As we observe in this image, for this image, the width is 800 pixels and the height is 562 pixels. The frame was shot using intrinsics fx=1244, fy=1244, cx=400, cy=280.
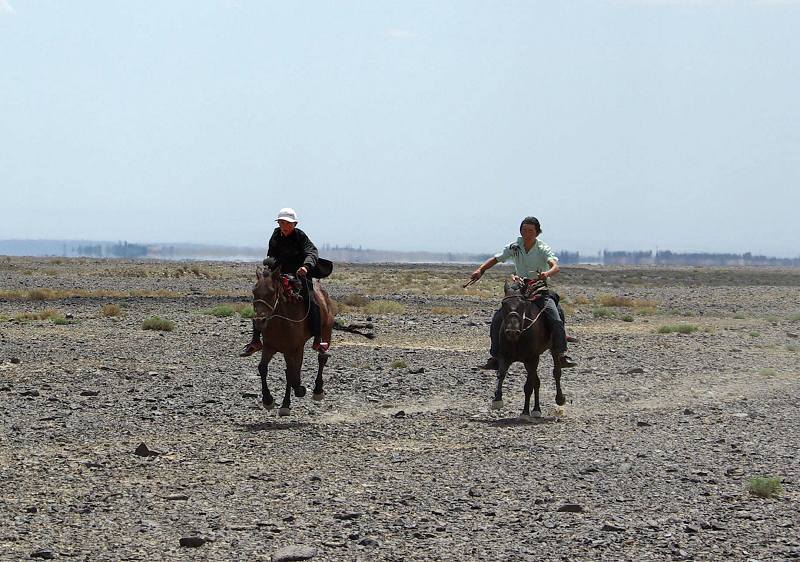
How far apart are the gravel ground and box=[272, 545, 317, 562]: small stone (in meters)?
0.02

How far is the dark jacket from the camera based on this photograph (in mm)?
16031

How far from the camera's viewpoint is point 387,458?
12.9m

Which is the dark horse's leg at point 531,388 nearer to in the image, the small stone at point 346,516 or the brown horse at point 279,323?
the brown horse at point 279,323

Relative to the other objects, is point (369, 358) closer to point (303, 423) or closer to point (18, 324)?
point (303, 423)

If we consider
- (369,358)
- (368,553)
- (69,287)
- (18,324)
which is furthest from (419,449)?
(69,287)

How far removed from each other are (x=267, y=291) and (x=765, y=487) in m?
6.61

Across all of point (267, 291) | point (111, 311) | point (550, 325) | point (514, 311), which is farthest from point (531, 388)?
point (111, 311)

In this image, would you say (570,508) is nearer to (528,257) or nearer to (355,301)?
(528,257)

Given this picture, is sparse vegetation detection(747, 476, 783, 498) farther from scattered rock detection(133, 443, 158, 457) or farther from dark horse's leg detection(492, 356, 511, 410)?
scattered rock detection(133, 443, 158, 457)

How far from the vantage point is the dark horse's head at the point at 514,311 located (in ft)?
51.6

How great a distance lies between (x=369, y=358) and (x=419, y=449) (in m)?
10.8

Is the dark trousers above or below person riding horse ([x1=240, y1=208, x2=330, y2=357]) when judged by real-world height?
below

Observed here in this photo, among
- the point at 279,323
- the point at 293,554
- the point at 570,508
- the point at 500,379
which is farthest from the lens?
the point at 500,379

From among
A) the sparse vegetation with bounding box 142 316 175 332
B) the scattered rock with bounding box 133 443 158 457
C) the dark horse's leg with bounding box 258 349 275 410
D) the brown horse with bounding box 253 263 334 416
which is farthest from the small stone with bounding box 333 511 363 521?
the sparse vegetation with bounding box 142 316 175 332
